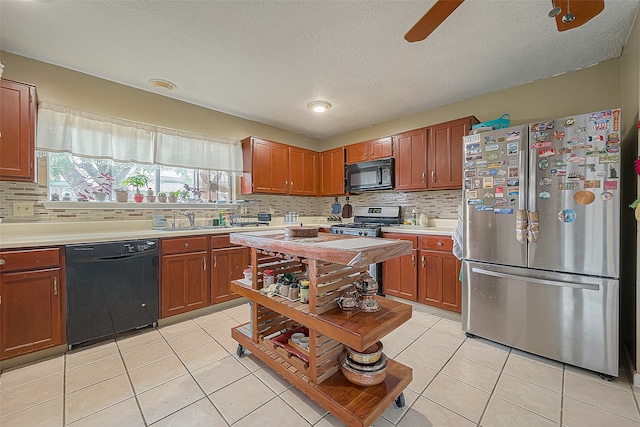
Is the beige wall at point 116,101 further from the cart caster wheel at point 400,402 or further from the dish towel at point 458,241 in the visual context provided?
the cart caster wheel at point 400,402

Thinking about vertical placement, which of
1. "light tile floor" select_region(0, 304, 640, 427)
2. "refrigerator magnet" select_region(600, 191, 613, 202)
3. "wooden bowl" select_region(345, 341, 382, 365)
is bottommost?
"light tile floor" select_region(0, 304, 640, 427)

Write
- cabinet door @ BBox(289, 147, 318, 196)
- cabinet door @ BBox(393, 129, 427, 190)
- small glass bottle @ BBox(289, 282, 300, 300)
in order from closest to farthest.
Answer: small glass bottle @ BBox(289, 282, 300, 300) → cabinet door @ BBox(393, 129, 427, 190) → cabinet door @ BBox(289, 147, 318, 196)

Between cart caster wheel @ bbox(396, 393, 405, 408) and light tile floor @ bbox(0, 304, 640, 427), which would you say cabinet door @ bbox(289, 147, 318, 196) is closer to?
light tile floor @ bbox(0, 304, 640, 427)

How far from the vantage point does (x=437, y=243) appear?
2812mm

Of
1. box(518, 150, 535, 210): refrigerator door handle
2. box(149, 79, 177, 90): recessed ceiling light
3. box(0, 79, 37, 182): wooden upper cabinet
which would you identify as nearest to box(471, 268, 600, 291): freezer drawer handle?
box(518, 150, 535, 210): refrigerator door handle

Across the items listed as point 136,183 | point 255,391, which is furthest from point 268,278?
point 136,183

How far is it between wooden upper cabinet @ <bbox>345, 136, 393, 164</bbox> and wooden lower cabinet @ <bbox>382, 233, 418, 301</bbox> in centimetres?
123

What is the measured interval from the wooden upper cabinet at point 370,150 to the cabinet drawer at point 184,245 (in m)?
2.48

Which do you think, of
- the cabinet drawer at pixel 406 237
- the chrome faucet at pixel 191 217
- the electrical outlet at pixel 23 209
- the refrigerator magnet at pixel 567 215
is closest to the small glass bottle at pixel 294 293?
the cabinet drawer at pixel 406 237

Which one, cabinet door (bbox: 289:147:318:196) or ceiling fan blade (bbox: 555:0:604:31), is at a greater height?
ceiling fan blade (bbox: 555:0:604:31)

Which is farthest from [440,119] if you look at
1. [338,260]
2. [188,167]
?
[188,167]

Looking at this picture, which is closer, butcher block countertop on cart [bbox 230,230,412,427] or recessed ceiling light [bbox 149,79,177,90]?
butcher block countertop on cart [bbox 230,230,412,427]

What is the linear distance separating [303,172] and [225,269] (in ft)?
6.71

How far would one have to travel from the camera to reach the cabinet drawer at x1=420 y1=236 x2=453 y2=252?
2.74 meters
